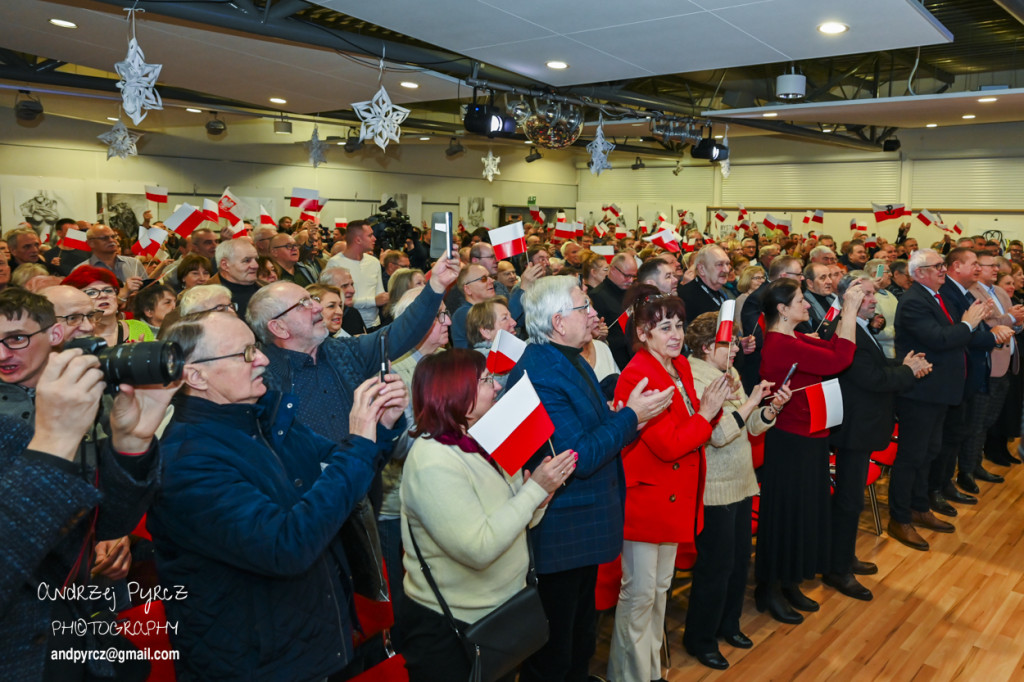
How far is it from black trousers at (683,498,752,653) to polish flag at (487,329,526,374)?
107 cm

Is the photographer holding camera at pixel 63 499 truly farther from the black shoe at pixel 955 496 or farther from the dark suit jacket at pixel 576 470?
the black shoe at pixel 955 496

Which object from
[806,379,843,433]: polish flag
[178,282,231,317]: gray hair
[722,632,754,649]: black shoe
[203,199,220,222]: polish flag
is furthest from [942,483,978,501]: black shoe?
[203,199,220,222]: polish flag

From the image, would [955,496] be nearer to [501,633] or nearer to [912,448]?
[912,448]

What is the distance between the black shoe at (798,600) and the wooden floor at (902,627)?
4 cm

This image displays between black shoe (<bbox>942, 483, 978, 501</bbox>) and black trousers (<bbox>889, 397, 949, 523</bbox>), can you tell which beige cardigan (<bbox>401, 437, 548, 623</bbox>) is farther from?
black shoe (<bbox>942, 483, 978, 501</bbox>)

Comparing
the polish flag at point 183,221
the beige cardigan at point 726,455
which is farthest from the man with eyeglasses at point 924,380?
the polish flag at point 183,221

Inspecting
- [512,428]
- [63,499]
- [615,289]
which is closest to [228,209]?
[615,289]

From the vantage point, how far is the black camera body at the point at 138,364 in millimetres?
1324

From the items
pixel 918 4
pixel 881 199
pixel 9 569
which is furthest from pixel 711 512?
pixel 881 199

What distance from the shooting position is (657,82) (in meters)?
10.8

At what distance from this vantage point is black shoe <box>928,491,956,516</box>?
5.14m

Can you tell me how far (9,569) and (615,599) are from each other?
8.31 feet

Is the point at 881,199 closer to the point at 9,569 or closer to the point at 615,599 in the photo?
the point at 615,599

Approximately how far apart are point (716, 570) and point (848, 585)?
4.02ft
